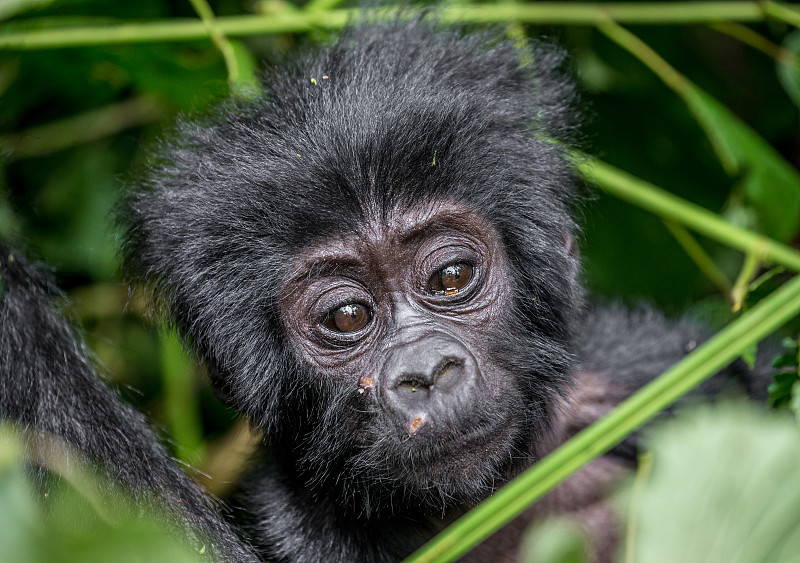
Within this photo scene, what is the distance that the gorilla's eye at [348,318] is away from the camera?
2.59 m

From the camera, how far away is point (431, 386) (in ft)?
7.74

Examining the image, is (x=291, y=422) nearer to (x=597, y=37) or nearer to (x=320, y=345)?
(x=320, y=345)

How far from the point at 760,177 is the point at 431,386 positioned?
195cm

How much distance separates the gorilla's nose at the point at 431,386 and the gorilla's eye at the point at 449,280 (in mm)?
250

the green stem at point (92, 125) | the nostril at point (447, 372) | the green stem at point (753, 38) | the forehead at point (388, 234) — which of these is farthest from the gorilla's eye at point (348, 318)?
the green stem at point (92, 125)

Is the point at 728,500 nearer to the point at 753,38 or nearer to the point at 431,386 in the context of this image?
the point at 431,386

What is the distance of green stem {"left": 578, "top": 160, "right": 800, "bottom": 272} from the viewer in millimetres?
3121

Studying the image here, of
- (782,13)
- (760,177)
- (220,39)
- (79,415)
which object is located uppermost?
(220,39)

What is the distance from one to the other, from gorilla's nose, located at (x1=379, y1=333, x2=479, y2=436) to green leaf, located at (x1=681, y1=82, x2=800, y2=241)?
69.1 inches

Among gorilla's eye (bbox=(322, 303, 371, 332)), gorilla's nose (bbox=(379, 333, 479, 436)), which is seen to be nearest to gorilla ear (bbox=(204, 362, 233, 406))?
gorilla's eye (bbox=(322, 303, 371, 332))

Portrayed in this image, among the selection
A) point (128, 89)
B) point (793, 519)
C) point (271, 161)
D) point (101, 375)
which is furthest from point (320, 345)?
point (128, 89)

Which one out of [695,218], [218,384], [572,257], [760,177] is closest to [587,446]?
[572,257]

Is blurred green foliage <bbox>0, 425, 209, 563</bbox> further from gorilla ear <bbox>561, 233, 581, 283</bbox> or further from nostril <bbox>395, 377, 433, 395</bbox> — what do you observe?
gorilla ear <bbox>561, 233, 581, 283</bbox>

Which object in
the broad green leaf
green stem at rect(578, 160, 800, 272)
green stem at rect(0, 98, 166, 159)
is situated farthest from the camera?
green stem at rect(0, 98, 166, 159)
